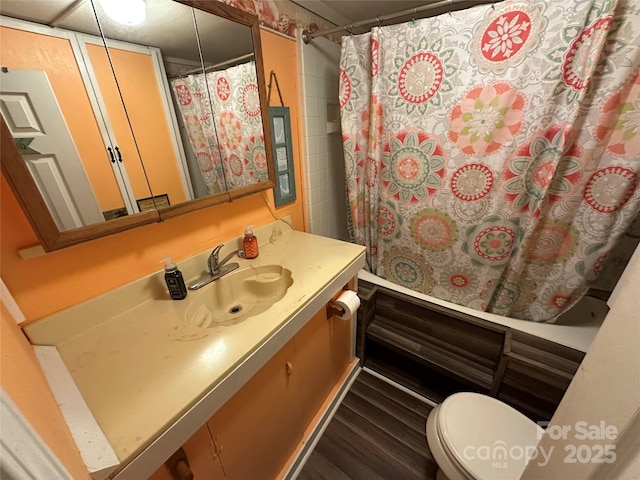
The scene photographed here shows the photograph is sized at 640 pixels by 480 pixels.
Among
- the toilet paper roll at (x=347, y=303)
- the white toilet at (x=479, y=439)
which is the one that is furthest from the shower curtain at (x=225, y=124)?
the white toilet at (x=479, y=439)

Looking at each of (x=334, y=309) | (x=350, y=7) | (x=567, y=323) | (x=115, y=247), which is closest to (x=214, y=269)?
(x=115, y=247)

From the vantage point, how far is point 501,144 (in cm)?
109

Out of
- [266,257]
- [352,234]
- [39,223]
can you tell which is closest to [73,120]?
[39,223]

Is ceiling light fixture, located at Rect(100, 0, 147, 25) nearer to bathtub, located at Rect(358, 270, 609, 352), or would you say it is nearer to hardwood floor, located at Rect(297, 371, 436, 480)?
bathtub, located at Rect(358, 270, 609, 352)

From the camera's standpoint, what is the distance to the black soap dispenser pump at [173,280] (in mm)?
878

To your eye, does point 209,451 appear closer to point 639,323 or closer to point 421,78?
point 639,323

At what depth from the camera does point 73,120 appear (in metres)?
0.68

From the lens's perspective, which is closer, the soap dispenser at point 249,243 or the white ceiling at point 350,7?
the soap dispenser at point 249,243

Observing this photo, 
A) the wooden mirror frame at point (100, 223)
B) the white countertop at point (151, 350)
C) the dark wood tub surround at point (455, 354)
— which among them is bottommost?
the dark wood tub surround at point (455, 354)

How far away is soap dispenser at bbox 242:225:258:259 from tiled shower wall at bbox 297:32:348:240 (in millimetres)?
496

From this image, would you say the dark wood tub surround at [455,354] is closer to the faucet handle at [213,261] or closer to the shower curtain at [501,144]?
the shower curtain at [501,144]

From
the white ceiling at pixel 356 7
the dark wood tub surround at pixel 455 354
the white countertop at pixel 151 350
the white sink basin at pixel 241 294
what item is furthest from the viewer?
the white ceiling at pixel 356 7

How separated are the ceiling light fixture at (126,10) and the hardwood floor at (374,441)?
182 cm

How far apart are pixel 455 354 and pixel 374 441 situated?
613mm
